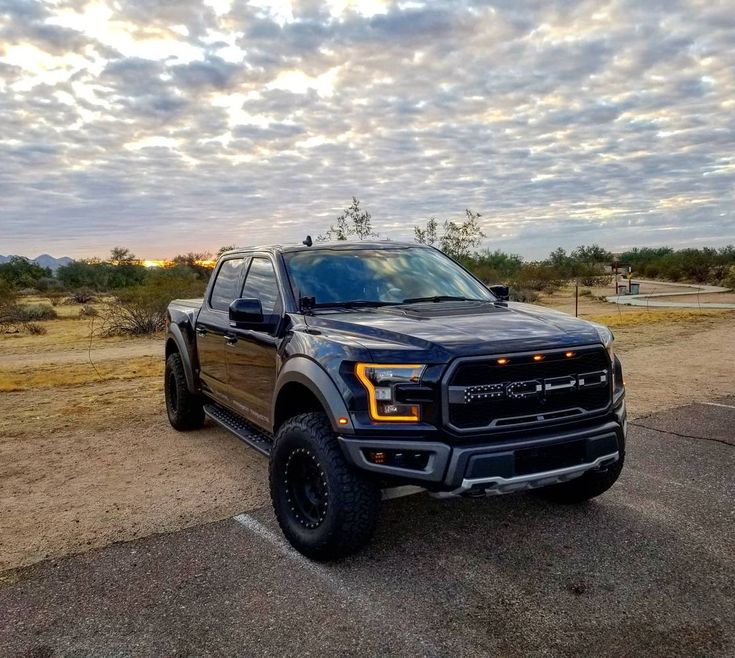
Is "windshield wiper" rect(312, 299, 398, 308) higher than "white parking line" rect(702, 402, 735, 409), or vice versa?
"windshield wiper" rect(312, 299, 398, 308)


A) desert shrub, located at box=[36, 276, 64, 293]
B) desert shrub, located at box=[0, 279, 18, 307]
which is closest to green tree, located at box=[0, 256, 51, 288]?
desert shrub, located at box=[36, 276, 64, 293]

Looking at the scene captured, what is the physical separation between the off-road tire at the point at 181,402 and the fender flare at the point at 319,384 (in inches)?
108

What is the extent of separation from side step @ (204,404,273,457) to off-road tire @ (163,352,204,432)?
0.52 metres

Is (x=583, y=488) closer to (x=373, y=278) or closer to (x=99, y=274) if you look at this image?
(x=373, y=278)

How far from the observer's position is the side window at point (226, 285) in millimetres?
5609

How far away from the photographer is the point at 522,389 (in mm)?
3396

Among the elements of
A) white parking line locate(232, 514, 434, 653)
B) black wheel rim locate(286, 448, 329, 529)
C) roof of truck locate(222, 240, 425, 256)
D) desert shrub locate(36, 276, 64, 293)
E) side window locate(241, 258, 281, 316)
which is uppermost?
roof of truck locate(222, 240, 425, 256)

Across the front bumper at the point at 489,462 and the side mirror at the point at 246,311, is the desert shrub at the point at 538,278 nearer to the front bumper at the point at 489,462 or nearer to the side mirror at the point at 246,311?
the side mirror at the point at 246,311

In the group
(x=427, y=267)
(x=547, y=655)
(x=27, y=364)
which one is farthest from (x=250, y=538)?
(x=27, y=364)

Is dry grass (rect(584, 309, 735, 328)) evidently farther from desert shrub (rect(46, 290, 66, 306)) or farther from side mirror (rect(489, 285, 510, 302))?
desert shrub (rect(46, 290, 66, 306))

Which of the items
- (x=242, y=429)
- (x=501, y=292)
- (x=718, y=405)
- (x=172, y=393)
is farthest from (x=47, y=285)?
(x=501, y=292)

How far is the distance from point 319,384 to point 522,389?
109cm

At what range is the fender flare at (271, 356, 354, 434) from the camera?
11.2ft

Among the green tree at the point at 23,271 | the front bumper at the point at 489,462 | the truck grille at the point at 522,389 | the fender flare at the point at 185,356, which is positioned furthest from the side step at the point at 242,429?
the green tree at the point at 23,271
